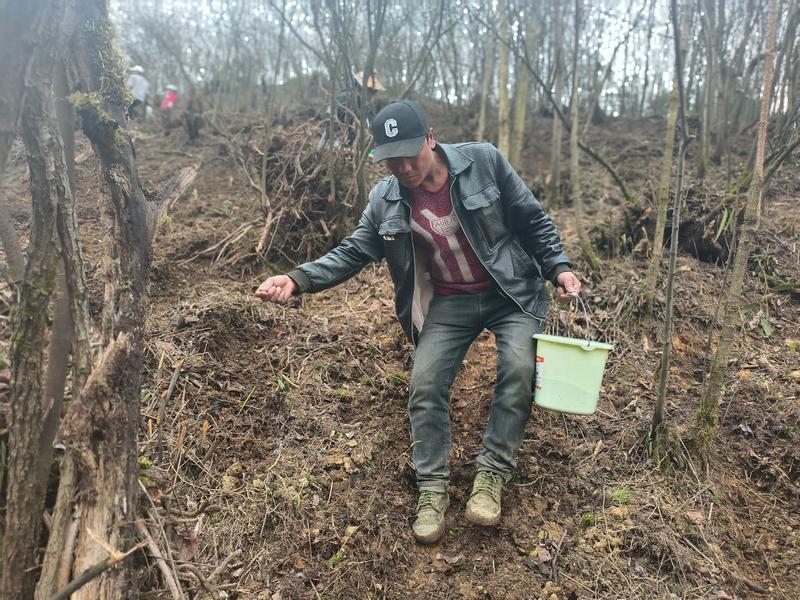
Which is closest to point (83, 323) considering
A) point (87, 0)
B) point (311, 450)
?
point (87, 0)

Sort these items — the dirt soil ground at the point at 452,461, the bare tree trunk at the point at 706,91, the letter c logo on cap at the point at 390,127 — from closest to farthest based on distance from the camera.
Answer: the dirt soil ground at the point at 452,461, the letter c logo on cap at the point at 390,127, the bare tree trunk at the point at 706,91

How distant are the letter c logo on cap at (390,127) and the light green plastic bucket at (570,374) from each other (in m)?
1.20

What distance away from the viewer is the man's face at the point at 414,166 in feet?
8.91

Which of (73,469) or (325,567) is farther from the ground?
(73,469)

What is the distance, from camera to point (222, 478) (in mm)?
2611

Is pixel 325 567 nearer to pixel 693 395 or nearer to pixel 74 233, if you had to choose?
pixel 74 233

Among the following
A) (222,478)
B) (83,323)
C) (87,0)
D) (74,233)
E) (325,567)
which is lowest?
(325,567)

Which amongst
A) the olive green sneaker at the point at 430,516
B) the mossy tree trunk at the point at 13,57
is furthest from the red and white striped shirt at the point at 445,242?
the mossy tree trunk at the point at 13,57

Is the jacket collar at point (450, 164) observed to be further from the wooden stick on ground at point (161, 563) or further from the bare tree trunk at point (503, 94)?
the bare tree trunk at point (503, 94)

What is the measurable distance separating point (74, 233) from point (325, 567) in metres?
1.59

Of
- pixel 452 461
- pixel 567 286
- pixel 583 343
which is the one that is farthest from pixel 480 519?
pixel 567 286

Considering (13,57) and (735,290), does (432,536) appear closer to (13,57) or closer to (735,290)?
(735,290)

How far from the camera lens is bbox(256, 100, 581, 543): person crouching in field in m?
2.65

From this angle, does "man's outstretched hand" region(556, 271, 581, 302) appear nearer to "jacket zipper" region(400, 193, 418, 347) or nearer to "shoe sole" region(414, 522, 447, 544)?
"jacket zipper" region(400, 193, 418, 347)
